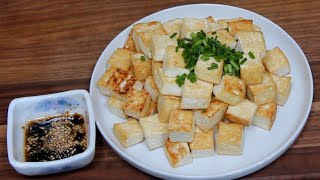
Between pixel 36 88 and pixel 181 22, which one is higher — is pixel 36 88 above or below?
below

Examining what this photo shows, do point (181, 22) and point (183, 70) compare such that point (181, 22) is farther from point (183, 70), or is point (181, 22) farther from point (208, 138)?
point (208, 138)

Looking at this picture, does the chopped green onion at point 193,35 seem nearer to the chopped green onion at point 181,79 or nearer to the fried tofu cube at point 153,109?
the chopped green onion at point 181,79

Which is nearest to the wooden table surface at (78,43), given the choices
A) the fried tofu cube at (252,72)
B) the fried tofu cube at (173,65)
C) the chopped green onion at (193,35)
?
the fried tofu cube at (252,72)

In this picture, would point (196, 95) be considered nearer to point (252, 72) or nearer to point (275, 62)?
point (252, 72)

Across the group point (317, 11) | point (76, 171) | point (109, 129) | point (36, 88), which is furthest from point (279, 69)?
point (36, 88)

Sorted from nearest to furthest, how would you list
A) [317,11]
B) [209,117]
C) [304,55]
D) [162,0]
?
[209,117], [304,55], [317,11], [162,0]

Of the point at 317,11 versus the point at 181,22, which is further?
the point at 317,11
